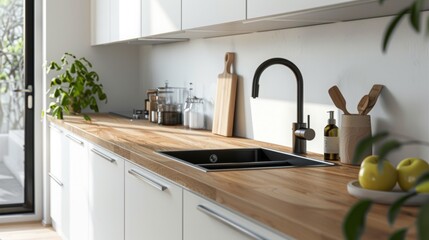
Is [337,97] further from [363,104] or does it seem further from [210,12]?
[210,12]

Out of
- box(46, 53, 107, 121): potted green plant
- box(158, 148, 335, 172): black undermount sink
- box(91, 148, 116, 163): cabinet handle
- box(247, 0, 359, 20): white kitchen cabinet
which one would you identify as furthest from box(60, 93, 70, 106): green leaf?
box(247, 0, 359, 20): white kitchen cabinet

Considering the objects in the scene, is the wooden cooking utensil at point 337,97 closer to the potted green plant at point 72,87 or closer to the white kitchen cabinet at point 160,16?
the white kitchen cabinet at point 160,16

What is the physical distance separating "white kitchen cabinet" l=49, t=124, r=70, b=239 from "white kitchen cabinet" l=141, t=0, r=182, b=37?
104 centimetres

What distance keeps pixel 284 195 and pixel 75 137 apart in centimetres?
235

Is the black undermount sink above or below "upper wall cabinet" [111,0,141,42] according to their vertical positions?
below

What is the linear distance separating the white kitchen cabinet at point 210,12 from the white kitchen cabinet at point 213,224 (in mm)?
738

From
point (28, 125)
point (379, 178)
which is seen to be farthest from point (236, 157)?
point (28, 125)

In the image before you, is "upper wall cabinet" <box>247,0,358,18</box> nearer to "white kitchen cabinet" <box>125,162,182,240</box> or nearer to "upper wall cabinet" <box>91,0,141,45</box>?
"white kitchen cabinet" <box>125,162,182,240</box>

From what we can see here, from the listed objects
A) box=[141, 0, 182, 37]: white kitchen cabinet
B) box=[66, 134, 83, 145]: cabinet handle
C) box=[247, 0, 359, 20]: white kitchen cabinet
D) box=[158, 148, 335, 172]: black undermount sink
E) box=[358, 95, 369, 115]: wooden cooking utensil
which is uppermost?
box=[141, 0, 182, 37]: white kitchen cabinet

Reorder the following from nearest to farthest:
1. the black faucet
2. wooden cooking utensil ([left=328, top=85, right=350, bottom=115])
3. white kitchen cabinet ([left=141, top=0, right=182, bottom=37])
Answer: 1. wooden cooking utensil ([left=328, top=85, right=350, bottom=115])
2. the black faucet
3. white kitchen cabinet ([left=141, top=0, right=182, bottom=37])

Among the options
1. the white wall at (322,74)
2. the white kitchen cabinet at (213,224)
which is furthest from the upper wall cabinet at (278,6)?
the white kitchen cabinet at (213,224)

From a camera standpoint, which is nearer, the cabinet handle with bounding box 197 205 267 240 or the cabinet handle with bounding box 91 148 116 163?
the cabinet handle with bounding box 197 205 267 240

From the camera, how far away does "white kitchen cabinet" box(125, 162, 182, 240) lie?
2.18 m

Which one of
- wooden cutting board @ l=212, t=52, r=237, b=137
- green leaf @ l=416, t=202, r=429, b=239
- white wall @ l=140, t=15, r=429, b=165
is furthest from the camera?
wooden cutting board @ l=212, t=52, r=237, b=137
